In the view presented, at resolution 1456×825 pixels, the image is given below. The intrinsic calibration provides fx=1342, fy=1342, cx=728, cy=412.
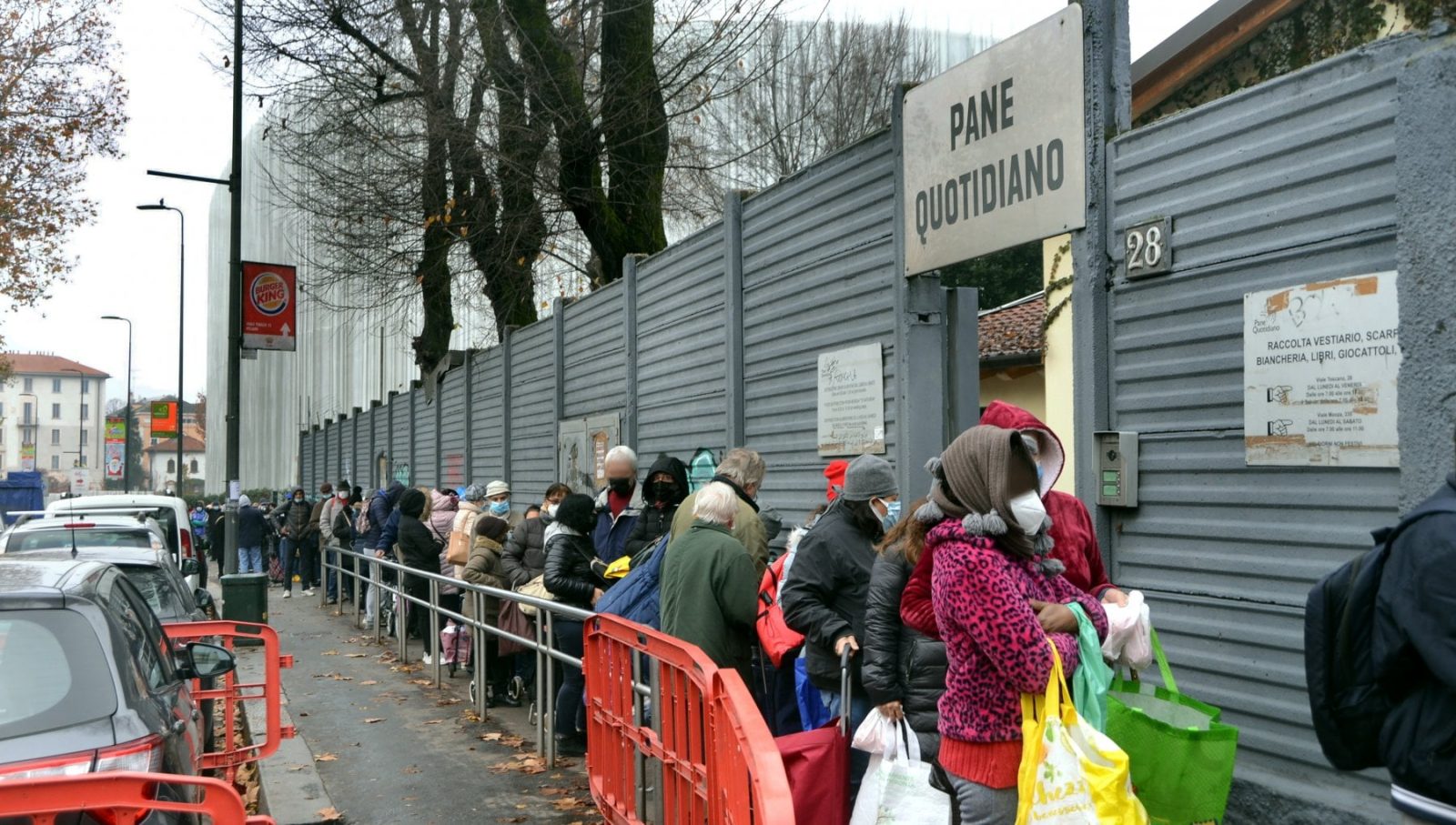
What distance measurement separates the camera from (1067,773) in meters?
3.40

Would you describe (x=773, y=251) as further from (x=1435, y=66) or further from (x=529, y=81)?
(x=529, y=81)

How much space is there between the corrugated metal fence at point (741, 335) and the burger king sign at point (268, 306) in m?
3.88

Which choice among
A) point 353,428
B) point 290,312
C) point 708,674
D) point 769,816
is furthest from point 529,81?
point 353,428

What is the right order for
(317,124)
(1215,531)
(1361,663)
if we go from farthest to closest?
(317,124) < (1215,531) < (1361,663)

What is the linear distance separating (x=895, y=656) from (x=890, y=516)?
233 centimetres

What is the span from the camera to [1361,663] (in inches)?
115

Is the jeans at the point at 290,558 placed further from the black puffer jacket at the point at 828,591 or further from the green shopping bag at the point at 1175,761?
the green shopping bag at the point at 1175,761

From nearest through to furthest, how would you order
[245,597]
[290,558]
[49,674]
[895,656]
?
[49,674] → [895,656] → [245,597] → [290,558]

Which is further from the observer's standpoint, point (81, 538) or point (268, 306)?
point (268, 306)

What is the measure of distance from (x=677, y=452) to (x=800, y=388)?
8.24ft

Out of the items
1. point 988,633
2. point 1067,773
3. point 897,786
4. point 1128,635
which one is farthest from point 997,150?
point 1067,773

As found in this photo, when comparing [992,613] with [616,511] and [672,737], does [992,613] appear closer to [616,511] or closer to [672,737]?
[672,737]

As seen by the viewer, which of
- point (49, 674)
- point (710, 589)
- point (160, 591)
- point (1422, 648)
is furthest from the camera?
point (160, 591)

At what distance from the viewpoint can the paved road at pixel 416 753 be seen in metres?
7.18
